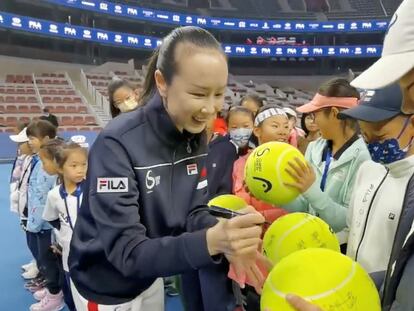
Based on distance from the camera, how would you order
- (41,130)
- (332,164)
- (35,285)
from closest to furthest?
(332,164)
(35,285)
(41,130)

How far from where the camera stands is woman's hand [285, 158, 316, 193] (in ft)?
6.23

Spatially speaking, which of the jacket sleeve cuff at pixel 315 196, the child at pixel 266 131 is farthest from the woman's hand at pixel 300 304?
the child at pixel 266 131

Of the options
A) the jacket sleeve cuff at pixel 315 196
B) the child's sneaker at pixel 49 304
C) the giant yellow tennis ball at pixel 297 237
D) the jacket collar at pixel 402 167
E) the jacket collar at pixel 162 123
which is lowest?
the child's sneaker at pixel 49 304

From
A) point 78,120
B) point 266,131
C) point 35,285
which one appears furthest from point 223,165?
point 78,120

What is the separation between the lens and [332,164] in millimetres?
2078

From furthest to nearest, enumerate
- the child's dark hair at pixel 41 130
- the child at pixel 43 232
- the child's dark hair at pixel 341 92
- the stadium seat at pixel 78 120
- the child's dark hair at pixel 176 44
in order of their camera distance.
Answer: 1. the stadium seat at pixel 78 120
2. the child's dark hair at pixel 41 130
3. the child at pixel 43 232
4. the child's dark hair at pixel 341 92
5. the child's dark hair at pixel 176 44

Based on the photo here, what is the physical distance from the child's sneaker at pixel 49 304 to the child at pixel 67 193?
2.18ft

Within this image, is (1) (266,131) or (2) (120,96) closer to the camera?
(1) (266,131)

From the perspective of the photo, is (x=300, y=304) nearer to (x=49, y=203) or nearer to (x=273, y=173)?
(x=273, y=173)

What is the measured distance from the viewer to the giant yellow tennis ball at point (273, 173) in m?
1.95

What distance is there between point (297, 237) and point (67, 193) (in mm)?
1624

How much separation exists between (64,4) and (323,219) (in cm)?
1786

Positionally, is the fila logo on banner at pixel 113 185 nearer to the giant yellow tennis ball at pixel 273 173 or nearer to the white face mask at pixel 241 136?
the giant yellow tennis ball at pixel 273 173

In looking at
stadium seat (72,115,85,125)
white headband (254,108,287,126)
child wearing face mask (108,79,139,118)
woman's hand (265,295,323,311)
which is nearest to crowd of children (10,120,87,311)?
child wearing face mask (108,79,139,118)
